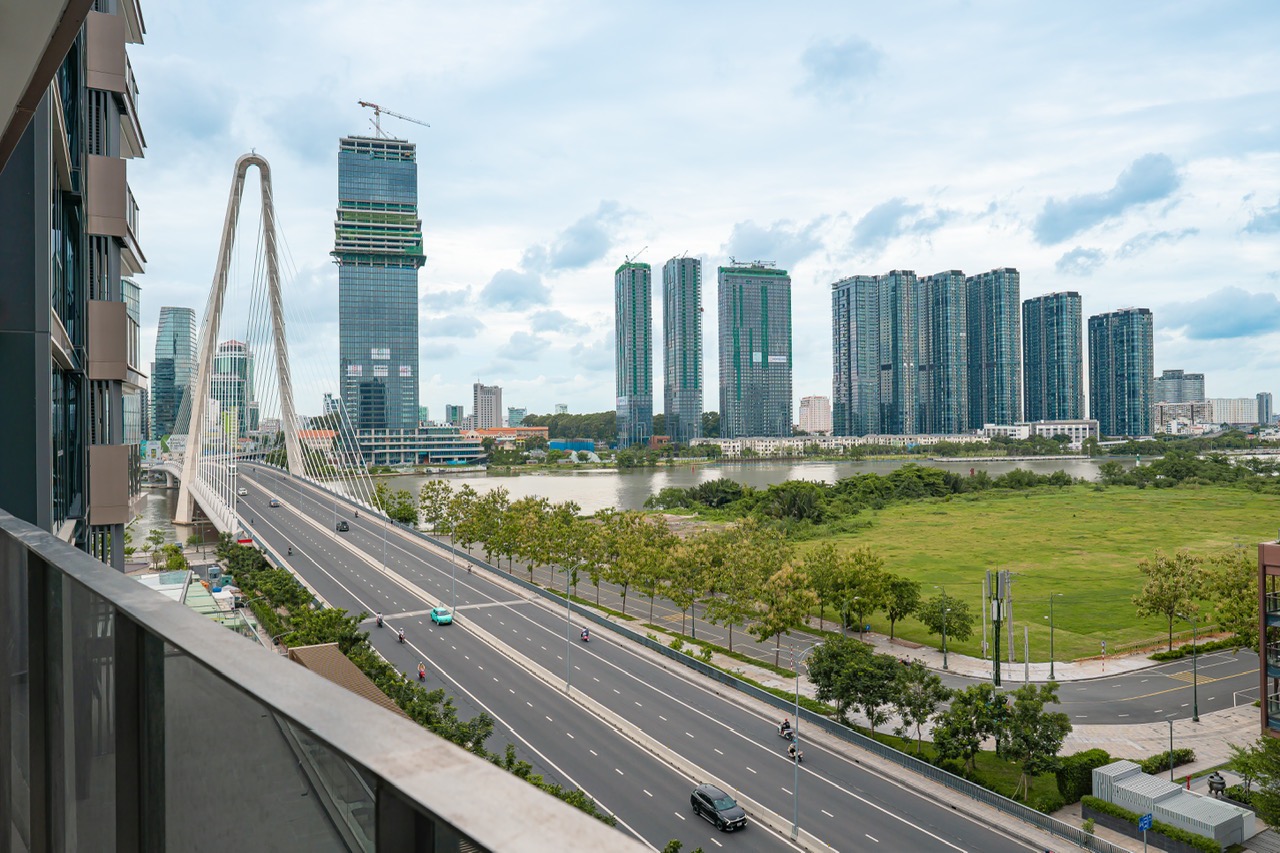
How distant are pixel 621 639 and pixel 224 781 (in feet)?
72.5

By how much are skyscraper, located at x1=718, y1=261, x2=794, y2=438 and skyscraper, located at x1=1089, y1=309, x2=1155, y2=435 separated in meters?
43.3

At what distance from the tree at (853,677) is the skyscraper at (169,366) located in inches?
4261

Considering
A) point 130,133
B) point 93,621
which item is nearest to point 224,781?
point 93,621

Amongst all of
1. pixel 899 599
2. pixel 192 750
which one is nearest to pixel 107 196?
pixel 192 750

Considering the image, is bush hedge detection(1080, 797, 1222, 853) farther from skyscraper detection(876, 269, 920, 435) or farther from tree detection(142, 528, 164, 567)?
skyscraper detection(876, 269, 920, 435)

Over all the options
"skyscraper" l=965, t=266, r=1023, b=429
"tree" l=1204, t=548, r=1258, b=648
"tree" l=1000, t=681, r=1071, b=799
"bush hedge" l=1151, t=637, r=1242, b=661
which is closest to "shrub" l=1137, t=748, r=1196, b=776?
"tree" l=1000, t=681, r=1071, b=799

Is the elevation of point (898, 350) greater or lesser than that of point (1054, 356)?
greater

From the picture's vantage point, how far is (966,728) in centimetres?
1411

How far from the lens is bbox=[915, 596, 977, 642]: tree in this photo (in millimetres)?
21484

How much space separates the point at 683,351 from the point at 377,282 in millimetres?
50404

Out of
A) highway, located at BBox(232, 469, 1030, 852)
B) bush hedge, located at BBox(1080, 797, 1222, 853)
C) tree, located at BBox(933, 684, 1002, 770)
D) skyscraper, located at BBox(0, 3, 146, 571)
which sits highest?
skyscraper, located at BBox(0, 3, 146, 571)

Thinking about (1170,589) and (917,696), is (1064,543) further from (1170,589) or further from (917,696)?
(917,696)

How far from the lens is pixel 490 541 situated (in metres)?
33.3

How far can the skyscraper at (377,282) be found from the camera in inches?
3617
